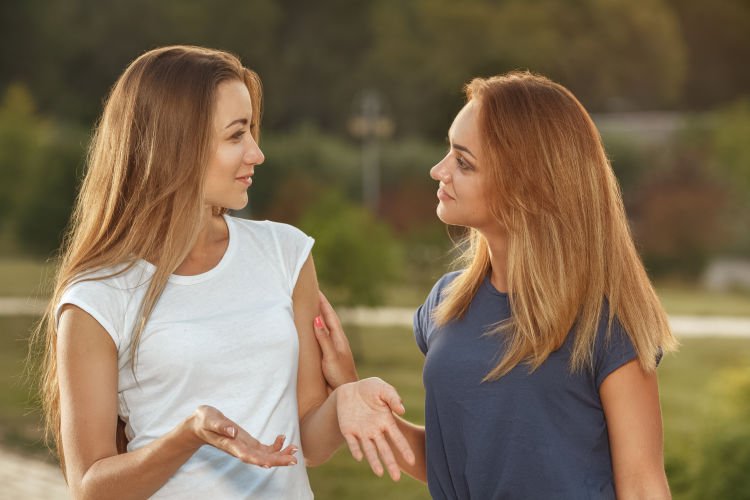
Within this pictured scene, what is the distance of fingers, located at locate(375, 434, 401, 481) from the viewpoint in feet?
6.50

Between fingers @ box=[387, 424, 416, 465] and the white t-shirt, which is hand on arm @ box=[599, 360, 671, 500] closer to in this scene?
fingers @ box=[387, 424, 416, 465]

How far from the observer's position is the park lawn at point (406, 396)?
6089mm

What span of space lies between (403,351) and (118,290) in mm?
9728

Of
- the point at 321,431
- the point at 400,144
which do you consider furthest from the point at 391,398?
the point at 400,144

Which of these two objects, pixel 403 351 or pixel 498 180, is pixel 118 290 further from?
pixel 403 351

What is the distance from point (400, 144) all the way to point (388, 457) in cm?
2436

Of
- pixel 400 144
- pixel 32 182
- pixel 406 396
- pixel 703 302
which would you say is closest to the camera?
pixel 406 396

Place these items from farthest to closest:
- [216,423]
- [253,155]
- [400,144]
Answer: [400,144]
[253,155]
[216,423]

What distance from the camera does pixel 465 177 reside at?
215cm

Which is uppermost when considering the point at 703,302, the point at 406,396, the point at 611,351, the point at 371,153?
the point at 611,351

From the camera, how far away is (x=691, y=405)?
9.81 m

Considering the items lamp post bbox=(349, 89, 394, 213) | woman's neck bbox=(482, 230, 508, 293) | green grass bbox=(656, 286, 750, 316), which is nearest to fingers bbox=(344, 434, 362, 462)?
woman's neck bbox=(482, 230, 508, 293)

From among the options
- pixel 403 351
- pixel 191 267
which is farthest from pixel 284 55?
pixel 191 267

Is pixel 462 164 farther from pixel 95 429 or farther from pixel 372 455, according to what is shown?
pixel 95 429
